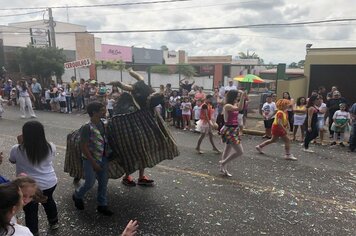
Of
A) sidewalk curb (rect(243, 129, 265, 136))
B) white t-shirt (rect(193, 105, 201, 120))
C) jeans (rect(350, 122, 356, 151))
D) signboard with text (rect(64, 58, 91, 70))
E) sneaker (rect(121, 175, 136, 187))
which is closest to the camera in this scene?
sneaker (rect(121, 175, 136, 187))

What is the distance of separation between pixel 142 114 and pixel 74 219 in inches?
69.4

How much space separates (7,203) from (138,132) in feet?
9.66

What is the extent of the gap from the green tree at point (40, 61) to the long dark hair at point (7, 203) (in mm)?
21156

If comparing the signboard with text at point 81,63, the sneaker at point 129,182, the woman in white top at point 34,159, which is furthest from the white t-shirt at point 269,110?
the signboard with text at point 81,63

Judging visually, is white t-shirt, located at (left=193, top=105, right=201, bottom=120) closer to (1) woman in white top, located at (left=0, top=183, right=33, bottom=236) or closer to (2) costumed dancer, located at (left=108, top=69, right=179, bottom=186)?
(2) costumed dancer, located at (left=108, top=69, right=179, bottom=186)

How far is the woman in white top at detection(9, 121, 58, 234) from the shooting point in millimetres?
3555

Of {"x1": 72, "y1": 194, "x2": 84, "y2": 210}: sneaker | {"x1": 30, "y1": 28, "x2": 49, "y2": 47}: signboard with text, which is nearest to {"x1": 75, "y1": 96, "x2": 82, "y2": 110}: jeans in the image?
{"x1": 72, "y1": 194, "x2": 84, "y2": 210}: sneaker

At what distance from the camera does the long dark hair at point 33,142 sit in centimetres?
355

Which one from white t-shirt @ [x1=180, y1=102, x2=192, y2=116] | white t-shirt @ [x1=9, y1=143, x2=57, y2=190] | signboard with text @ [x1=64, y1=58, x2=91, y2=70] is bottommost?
white t-shirt @ [x1=180, y1=102, x2=192, y2=116]

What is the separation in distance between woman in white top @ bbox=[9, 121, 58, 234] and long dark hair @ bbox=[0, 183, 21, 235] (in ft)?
5.10

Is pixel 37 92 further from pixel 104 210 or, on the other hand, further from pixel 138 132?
pixel 104 210

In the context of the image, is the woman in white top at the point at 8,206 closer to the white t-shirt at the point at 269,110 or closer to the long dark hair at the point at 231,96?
the long dark hair at the point at 231,96

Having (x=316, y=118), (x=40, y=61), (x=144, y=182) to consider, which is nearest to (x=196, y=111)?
(x=316, y=118)

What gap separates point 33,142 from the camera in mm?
3566
